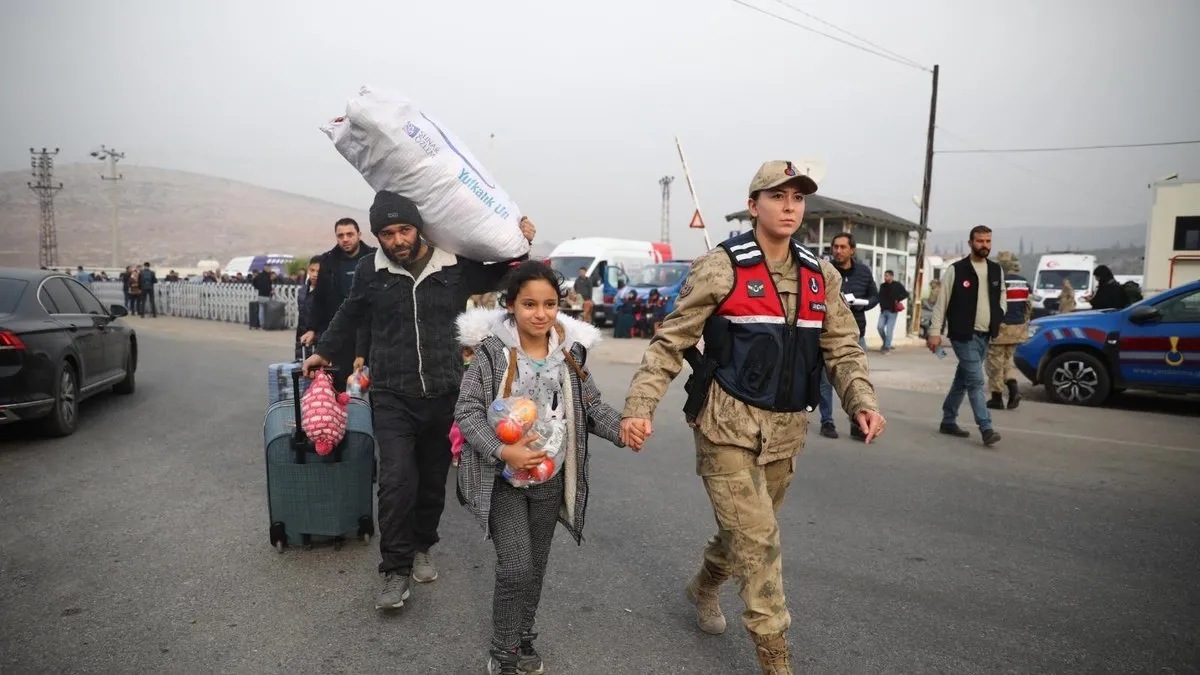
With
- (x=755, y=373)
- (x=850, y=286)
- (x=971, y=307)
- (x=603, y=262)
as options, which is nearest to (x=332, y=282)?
(x=755, y=373)

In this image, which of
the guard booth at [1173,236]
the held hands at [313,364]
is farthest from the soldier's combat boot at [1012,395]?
the guard booth at [1173,236]

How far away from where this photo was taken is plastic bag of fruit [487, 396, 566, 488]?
2.76 m

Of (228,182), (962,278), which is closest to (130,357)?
(962,278)

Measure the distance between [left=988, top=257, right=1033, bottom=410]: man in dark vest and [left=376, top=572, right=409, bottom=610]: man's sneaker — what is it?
24.5ft

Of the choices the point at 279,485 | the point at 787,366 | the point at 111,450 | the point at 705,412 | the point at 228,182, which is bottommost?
the point at 111,450

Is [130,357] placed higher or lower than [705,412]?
lower

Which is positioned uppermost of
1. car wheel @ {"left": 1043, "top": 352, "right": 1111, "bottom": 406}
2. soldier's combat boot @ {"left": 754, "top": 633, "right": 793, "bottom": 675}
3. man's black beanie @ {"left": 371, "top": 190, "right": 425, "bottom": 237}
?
man's black beanie @ {"left": 371, "top": 190, "right": 425, "bottom": 237}

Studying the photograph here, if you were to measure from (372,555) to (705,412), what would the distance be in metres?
2.35

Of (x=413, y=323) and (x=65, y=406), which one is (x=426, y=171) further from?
(x=65, y=406)

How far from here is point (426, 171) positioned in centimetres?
370

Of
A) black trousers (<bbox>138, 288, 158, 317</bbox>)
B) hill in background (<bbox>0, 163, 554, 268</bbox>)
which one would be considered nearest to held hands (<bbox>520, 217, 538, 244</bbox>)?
black trousers (<bbox>138, 288, 158, 317</bbox>)

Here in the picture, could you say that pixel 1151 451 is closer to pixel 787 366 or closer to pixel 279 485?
pixel 787 366

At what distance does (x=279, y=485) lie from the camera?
162 inches

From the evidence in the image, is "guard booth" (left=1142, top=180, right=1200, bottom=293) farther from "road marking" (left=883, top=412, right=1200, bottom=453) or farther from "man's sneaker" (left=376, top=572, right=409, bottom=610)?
"man's sneaker" (left=376, top=572, right=409, bottom=610)
